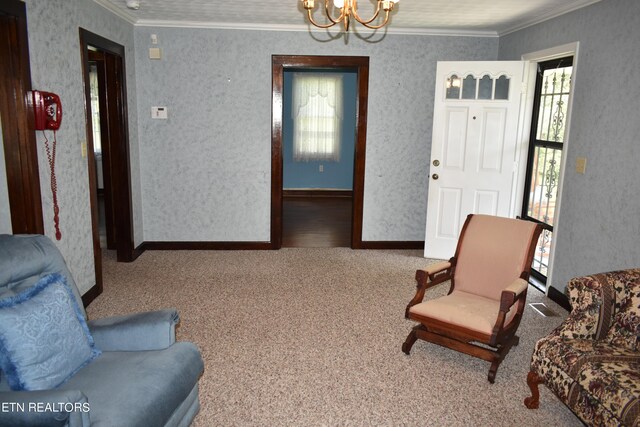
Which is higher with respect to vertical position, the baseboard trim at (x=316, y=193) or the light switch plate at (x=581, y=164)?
the light switch plate at (x=581, y=164)

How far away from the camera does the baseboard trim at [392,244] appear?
219 inches

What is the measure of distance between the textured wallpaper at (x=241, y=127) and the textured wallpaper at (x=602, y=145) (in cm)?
159

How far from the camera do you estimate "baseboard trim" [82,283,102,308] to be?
3752 mm

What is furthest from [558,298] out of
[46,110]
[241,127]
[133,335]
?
[46,110]

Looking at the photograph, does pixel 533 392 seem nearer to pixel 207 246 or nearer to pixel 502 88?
pixel 502 88

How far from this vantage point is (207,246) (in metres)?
5.42

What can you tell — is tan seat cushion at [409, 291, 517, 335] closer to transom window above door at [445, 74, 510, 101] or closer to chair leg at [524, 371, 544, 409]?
chair leg at [524, 371, 544, 409]

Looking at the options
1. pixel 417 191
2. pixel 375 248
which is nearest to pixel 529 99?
pixel 417 191

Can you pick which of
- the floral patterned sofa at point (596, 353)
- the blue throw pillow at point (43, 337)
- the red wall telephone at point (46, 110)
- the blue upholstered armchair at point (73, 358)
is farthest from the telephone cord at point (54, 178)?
the floral patterned sofa at point (596, 353)

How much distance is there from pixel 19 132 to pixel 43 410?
207 cm

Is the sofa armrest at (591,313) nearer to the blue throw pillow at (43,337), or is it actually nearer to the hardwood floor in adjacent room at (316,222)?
the blue throw pillow at (43,337)

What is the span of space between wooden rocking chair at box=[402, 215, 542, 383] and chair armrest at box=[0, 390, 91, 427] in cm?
194

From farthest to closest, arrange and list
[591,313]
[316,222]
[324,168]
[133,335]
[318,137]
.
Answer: [324,168]
[318,137]
[316,222]
[591,313]
[133,335]

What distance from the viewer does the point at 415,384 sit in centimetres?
273
